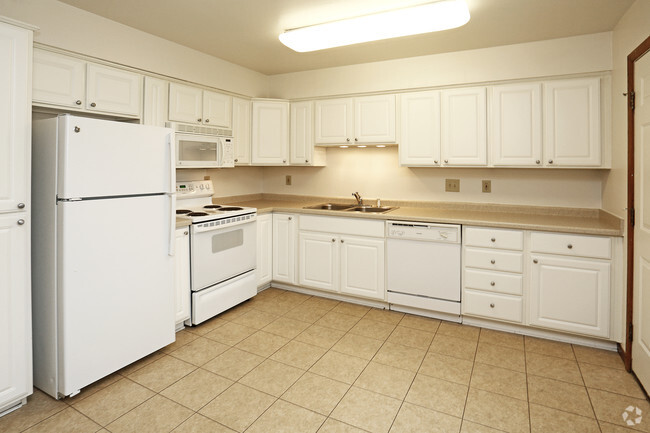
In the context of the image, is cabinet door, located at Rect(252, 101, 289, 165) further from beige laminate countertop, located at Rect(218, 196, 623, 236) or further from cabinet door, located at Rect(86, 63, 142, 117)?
cabinet door, located at Rect(86, 63, 142, 117)

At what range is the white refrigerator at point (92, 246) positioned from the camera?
2.08 meters

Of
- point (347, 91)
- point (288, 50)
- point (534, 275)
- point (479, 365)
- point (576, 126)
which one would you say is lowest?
point (479, 365)

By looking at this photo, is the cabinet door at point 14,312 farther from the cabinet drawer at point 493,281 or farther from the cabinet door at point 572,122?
the cabinet door at point 572,122

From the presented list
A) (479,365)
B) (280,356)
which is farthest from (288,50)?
(479,365)

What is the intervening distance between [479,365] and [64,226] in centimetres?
262

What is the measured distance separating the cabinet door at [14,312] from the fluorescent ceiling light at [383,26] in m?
1.85

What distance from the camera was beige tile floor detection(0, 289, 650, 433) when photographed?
1944mm

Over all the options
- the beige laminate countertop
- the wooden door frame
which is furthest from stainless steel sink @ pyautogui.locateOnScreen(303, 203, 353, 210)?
the wooden door frame

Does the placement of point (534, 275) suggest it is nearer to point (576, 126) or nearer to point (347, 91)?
point (576, 126)

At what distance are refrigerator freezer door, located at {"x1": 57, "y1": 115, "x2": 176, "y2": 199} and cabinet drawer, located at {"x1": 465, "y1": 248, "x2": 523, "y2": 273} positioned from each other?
91.5 inches

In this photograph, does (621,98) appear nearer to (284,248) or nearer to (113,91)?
(284,248)

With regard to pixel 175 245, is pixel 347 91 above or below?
above

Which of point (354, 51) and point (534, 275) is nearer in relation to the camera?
point (534, 275)

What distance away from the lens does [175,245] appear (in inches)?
110
